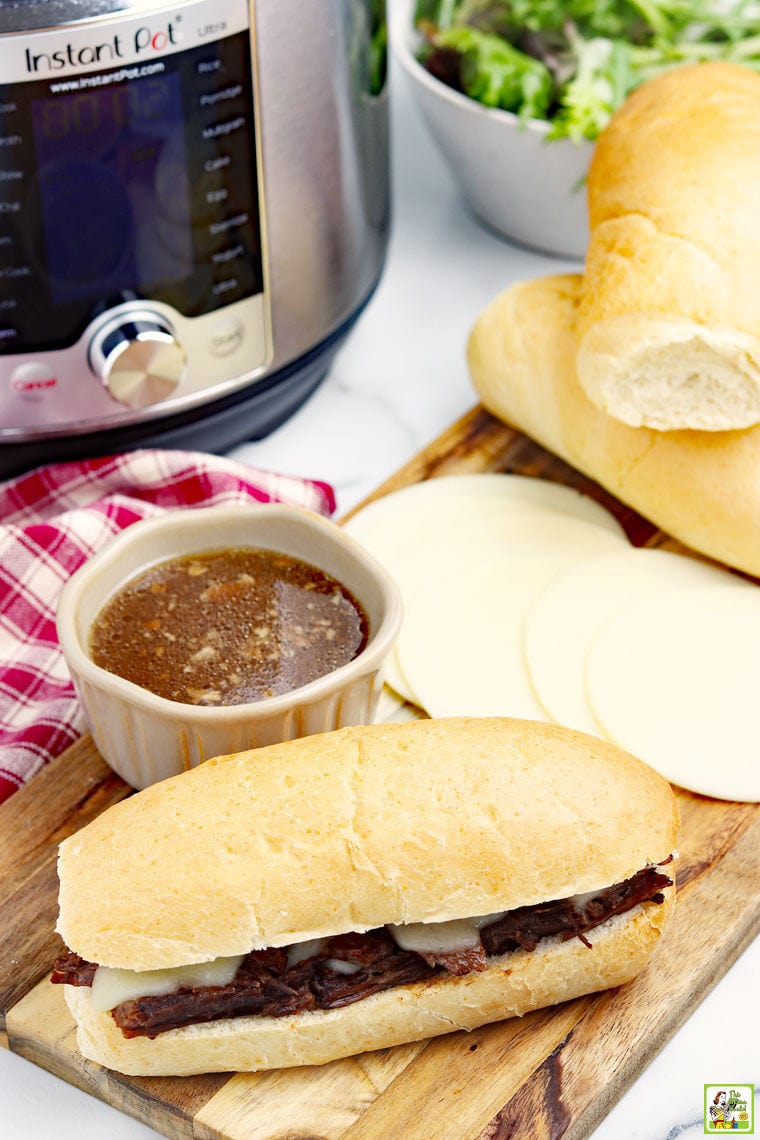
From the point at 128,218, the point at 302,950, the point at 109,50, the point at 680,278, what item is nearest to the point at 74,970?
the point at 302,950

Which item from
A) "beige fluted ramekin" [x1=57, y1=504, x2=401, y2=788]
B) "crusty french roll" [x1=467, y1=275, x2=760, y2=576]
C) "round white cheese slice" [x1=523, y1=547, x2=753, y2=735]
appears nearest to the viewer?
"beige fluted ramekin" [x1=57, y1=504, x2=401, y2=788]

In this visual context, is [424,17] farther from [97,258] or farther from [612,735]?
[612,735]

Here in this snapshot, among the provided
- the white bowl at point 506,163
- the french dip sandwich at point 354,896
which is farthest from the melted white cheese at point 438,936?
the white bowl at point 506,163

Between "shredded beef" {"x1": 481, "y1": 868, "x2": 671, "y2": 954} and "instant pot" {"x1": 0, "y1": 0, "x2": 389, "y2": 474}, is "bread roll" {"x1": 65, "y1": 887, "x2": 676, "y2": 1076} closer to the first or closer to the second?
"shredded beef" {"x1": 481, "y1": 868, "x2": 671, "y2": 954}

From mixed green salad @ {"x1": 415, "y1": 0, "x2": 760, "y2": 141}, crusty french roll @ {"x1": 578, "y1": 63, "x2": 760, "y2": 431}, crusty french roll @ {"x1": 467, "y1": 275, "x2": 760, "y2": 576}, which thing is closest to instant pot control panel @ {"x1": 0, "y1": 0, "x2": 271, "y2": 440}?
crusty french roll @ {"x1": 467, "y1": 275, "x2": 760, "y2": 576}

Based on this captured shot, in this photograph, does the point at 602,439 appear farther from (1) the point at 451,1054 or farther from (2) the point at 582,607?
(1) the point at 451,1054

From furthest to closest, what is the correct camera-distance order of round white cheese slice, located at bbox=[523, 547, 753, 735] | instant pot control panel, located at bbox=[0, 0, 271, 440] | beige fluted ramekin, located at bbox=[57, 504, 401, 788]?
round white cheese slice, located at bbox=[523, 547, 753, 735], instant pot control panel, located at bbox=[0, 0, 271, 440], beige fluted ramekin, located at bbox=[57, 504, 401, 788]

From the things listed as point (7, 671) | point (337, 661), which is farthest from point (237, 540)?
point (7, 671)
